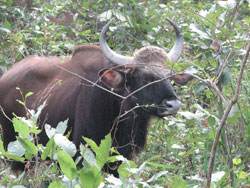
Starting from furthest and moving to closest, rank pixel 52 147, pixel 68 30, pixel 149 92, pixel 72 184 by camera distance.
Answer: pixel 68 30 → pixel 149 92 → pixel 52 147 → pixel 72 184

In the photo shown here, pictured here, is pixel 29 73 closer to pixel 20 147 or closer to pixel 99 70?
pixel 99 70

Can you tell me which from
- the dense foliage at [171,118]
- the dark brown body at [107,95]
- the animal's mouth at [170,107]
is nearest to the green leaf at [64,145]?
the dense foliage at [171,118]

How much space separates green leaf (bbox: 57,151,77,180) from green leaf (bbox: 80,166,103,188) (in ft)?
0.18

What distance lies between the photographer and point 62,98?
5.09 metres

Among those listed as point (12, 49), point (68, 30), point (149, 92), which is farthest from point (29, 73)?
point (68, 30)

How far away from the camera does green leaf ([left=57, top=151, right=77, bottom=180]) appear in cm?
223

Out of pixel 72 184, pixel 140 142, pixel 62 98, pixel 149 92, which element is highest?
pixel 72 184

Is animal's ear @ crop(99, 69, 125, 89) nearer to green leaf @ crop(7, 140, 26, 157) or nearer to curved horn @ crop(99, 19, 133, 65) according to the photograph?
curved horn @ crop(99, 19, 133, 65)

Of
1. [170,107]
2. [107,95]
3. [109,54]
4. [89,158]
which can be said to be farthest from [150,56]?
[89,158]

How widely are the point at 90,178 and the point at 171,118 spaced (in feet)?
8.13

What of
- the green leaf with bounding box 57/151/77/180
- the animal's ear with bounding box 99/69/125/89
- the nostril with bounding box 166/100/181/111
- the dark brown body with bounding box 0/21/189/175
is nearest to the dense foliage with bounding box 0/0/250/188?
the green leaf with bounding box 57/151/77/180

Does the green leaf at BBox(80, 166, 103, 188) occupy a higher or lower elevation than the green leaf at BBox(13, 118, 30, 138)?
lower

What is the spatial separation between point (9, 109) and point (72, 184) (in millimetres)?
3458

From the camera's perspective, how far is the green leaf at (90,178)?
223cm
